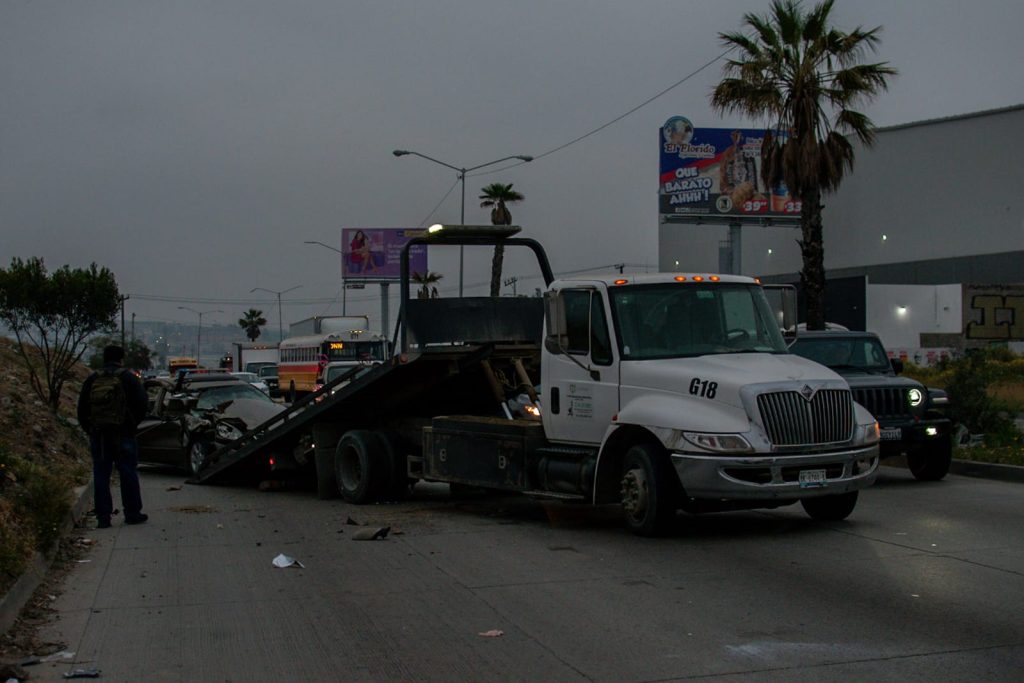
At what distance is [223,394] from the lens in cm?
2055

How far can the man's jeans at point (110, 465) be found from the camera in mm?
12484

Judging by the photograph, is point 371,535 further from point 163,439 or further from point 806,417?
point 163,439

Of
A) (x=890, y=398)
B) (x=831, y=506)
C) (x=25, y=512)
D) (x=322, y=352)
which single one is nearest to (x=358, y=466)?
(x=25, y=512)

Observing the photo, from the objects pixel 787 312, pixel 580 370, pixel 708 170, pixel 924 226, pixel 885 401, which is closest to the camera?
pixel 580 370

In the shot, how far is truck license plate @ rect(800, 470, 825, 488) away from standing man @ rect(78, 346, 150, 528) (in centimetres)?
694

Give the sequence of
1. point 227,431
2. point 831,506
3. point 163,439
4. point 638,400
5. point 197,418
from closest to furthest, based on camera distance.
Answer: point 638,400 → point 831,506 → point 197,418 → point 227,431 → point 163,439

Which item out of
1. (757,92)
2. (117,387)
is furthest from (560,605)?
(757,92)

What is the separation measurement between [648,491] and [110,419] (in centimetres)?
575

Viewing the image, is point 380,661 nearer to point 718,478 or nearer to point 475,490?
point 718,478

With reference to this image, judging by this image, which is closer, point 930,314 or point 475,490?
point 475,490

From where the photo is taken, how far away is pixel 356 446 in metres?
14.5

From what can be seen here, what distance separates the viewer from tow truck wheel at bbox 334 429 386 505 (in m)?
14.3

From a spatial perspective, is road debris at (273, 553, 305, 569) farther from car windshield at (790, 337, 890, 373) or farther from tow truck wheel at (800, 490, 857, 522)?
car windshield at (790, 337, 890, 373)

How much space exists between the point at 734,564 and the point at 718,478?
839mm
